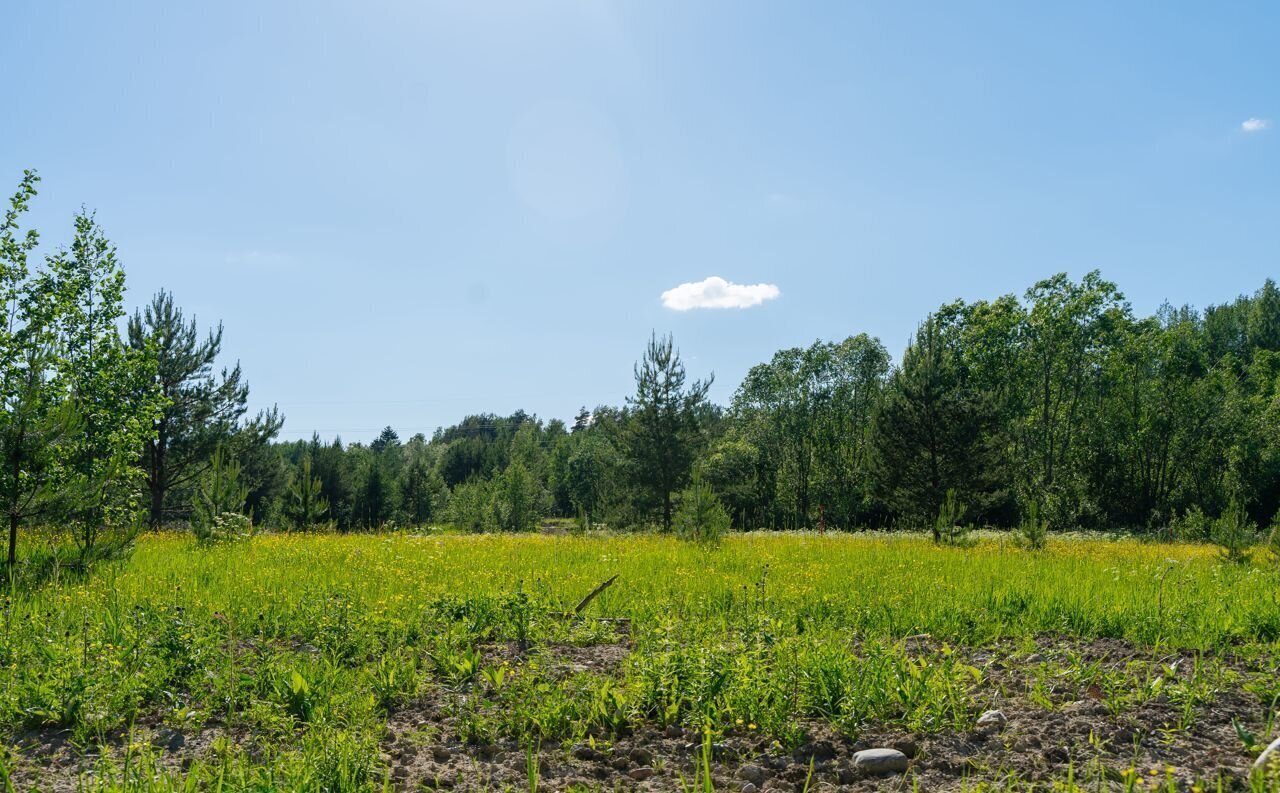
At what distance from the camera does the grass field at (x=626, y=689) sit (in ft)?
10.4

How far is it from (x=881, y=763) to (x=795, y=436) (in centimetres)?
5561

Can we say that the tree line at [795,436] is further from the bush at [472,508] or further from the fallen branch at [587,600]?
the fallen branch at [587,600]

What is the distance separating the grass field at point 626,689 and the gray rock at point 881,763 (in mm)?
63

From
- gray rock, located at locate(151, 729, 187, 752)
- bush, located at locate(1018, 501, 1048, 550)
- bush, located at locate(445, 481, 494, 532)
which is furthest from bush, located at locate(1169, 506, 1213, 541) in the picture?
bush, located at locate(445, 481, 494, 532)

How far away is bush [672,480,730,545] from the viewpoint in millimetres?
14219

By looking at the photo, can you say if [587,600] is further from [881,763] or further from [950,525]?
[950,525]

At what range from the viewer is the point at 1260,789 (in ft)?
8.39

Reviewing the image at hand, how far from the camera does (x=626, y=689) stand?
4.07 m

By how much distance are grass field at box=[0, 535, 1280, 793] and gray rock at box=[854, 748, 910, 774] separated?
0.06 m

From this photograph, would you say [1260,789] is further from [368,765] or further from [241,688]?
[241,688]

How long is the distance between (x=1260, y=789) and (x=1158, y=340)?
47814 mm

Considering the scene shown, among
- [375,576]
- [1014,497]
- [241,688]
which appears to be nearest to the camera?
[241,688]

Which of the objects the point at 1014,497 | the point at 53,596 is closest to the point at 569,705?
the point at 53,596

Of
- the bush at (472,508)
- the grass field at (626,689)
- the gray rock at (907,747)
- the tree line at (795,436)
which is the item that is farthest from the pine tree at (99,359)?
the bush at (472,508)
